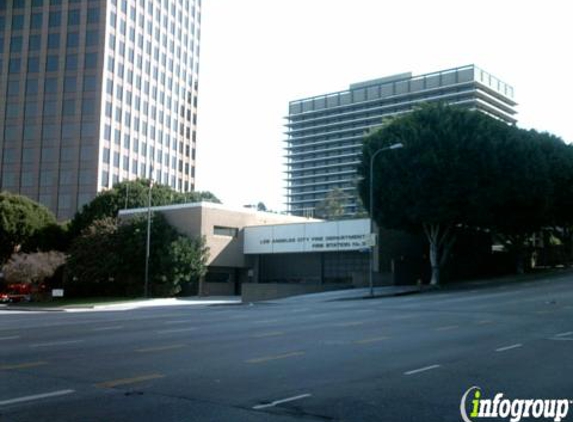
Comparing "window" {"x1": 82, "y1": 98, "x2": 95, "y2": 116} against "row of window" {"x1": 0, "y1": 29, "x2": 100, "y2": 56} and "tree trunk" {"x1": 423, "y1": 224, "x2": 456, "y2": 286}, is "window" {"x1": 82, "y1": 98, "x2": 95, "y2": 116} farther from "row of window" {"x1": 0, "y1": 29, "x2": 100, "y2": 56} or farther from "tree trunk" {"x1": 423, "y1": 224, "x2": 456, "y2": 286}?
"tree trunk" {"x1": 423, "y1": 224, "x2": 456, "y2": 286}

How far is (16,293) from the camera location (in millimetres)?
53062

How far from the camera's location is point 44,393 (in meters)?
8.96

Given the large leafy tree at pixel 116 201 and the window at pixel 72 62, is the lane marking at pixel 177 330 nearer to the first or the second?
the large leafy tree at pixel 116 201

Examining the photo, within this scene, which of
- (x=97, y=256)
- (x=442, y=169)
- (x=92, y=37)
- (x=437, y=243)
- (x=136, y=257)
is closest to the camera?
(x=442, y=169)

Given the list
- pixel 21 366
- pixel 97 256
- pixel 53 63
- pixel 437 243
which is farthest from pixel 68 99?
pixel 21 366

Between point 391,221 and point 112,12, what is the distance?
76.5 m

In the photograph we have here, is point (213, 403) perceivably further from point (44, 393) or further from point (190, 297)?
point (190, 297)

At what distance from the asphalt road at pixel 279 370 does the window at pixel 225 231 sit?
3813cm

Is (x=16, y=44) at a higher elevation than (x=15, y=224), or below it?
higher

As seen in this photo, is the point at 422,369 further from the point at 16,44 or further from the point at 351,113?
the point at 351,113

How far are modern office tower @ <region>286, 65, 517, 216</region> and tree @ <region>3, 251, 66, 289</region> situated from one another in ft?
351

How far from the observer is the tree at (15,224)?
62781 millimetres

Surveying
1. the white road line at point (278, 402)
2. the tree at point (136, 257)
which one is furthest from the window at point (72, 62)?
the white road line at point (278, 402)

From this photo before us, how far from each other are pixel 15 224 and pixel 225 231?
817 inches
